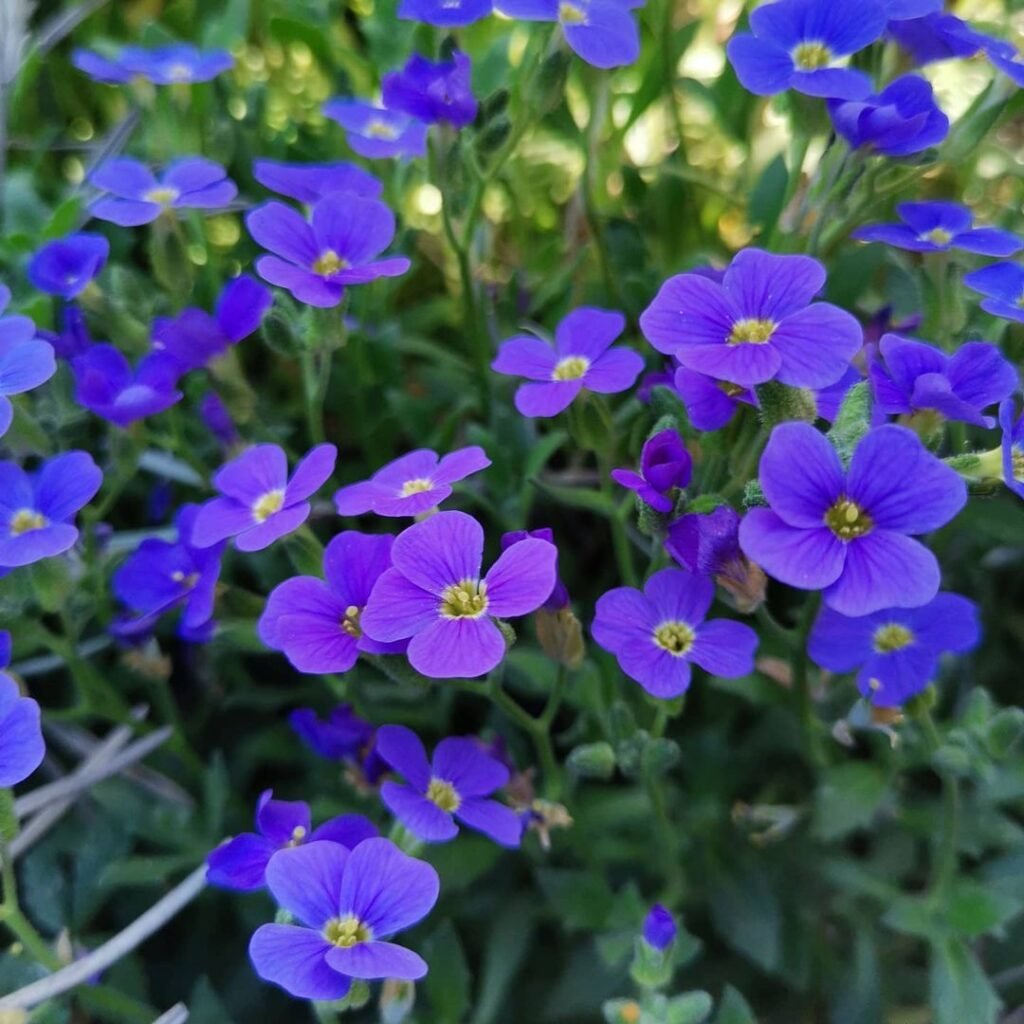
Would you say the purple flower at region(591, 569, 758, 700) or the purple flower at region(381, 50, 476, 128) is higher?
the purple flower at region(381, 50, 476, 128)

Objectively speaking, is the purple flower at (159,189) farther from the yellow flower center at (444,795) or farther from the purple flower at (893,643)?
the purple flower at (893,643)

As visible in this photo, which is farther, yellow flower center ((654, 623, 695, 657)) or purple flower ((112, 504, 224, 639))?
purple flower ((112, 504, 224, 639))

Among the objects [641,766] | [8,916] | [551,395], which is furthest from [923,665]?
[8,916]

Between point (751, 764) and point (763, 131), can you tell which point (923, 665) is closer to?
point (751, 764)

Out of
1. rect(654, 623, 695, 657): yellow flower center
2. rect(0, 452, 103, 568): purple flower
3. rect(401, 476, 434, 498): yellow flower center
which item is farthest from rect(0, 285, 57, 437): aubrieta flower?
rect(654, 623, 695, 657): yellow flower center

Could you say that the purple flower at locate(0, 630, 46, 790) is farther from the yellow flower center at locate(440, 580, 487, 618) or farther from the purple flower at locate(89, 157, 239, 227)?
the purple flower at locate(89, 157, 239, 227)

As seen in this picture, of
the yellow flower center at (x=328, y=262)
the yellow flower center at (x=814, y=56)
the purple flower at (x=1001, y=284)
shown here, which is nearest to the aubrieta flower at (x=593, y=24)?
the yellow flower center at (x=814, y=56)
